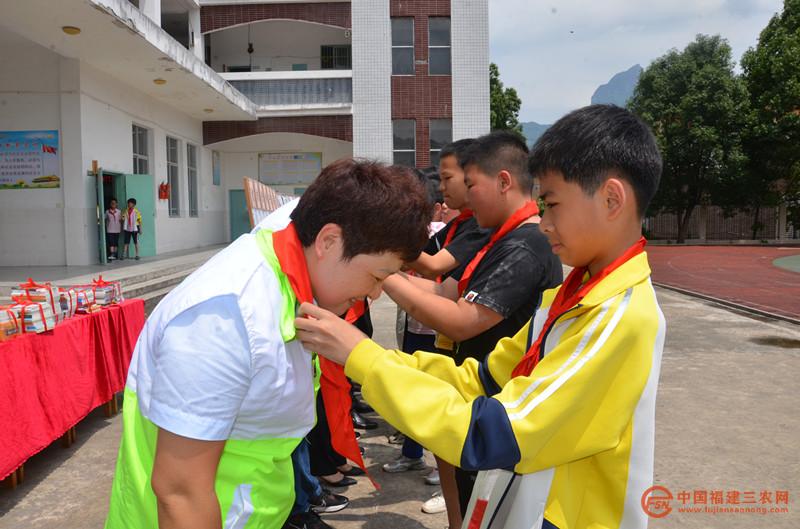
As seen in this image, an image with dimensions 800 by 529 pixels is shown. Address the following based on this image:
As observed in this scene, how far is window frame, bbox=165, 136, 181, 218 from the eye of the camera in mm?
17391

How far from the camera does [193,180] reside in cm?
1934

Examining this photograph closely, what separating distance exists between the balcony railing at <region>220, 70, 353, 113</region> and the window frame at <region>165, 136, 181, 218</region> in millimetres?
3051

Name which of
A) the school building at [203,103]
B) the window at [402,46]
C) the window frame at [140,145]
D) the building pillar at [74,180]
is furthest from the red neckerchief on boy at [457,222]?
the window at [402,46]

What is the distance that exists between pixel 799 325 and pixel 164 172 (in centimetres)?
1456

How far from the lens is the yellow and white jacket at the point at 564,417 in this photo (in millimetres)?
1211

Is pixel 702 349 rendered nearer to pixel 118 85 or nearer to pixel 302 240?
pixel 302 240

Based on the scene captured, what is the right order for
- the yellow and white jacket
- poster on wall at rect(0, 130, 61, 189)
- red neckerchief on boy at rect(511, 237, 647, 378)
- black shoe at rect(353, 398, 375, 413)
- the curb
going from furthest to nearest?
poster on wall at rect(0, 130, 61, 189)
the curb
black shoe at rect(353, 398, 375, 413)
red neckerchief on boy at rect(511, 237, 647, 378)
the yellow and white jacket

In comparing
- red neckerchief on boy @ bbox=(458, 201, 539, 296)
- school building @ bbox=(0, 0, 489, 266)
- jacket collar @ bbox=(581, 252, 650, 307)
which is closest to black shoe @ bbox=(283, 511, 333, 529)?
red neckerchief on boy @ bbox=(458, 201, 539, 296)

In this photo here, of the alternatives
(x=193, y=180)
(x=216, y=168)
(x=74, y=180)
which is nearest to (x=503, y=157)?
(x=74, y=180)

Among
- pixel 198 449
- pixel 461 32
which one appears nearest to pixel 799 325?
pixel 198 449

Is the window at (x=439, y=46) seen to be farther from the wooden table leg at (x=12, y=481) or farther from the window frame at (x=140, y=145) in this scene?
the wooden table leg at (x=12, y=481)

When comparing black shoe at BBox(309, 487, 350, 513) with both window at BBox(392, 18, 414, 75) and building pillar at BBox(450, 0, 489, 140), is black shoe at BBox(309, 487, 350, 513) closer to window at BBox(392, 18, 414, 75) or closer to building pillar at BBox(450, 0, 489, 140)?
building pillar at BBox(450, 0, 489, 140)

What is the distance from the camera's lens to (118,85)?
13852 mm

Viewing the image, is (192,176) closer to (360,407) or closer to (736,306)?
(736,306)
